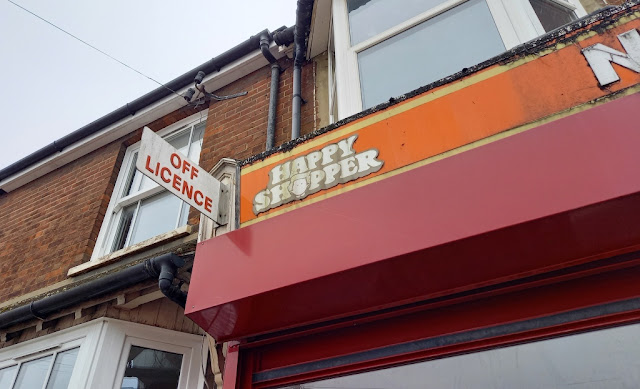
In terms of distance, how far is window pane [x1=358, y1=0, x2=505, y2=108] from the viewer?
308cm

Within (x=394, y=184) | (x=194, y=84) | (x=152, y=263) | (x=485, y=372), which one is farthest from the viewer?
(x=194, y=84)

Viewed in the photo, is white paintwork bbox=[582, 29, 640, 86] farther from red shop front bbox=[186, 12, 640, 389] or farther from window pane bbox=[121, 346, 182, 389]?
window pane bbox=[121, 346, 182, 389]

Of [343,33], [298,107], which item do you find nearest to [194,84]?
[298,107]

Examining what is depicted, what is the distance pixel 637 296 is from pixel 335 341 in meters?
1.53

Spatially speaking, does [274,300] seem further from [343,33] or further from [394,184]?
[343,33]

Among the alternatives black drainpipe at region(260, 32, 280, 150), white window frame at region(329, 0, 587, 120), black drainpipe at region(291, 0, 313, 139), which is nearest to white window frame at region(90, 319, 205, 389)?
black drainpipe at region(260, 32, 280, 150)

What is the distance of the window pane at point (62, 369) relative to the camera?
12.2ft

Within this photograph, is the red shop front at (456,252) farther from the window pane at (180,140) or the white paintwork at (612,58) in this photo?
the window pane at (180,140)

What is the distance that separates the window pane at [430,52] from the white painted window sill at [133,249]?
218 cm

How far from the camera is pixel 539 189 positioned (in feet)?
6.53

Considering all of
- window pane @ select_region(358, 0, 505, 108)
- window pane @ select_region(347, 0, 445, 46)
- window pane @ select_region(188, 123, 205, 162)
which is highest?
window pane @ select_region(188, 123, 205, 162)

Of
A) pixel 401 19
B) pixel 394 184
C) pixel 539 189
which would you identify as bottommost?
pixel 539 189

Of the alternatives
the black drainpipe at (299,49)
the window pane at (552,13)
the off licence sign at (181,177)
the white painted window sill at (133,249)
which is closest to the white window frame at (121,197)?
the white painted window sill at (133,249)

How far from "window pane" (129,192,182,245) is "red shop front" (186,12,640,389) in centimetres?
225
